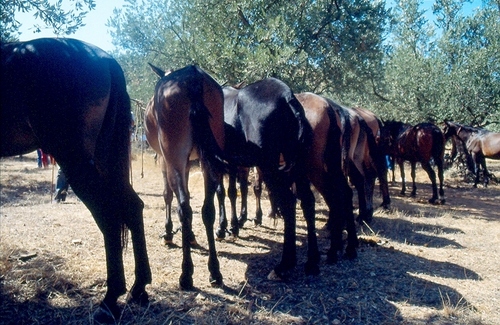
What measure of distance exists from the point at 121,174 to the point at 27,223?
3.70m

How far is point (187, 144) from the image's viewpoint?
390cm

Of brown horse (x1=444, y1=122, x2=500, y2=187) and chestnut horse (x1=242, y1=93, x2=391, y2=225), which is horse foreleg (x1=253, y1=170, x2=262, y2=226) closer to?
chestnut horse (x1=242, y1=93, x2=391, y2=225)

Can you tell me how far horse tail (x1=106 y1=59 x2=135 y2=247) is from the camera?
330 cm

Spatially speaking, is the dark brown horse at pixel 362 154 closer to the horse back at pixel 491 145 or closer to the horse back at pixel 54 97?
the horse back at pixel 54 97

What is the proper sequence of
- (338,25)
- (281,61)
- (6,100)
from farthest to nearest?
1. (338,25)
2. (281,61)
3. (6,100)

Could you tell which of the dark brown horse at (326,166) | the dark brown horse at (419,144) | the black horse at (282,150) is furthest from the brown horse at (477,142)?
the black horse at (282,150)

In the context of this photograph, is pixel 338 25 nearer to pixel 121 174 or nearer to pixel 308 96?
pixel 308 96

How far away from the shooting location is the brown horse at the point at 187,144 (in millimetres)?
3809

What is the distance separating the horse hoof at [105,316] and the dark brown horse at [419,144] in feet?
29.7

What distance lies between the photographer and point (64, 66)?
9.93 ft

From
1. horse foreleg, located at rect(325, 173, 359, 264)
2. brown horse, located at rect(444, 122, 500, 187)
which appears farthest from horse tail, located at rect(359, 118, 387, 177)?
brown horse, located at rect(444, 122, 500, 187)

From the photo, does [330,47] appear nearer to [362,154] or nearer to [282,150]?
[362,154]

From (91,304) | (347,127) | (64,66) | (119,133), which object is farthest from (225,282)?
(347,127)

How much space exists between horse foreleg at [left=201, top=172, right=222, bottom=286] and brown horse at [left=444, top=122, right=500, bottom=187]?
1299 cm
